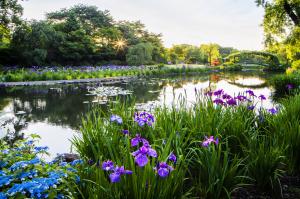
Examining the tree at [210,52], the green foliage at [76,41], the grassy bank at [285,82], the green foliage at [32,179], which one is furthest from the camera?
the tree at [210,52]

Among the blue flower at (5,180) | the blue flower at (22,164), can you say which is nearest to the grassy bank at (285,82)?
the blue flower at (22,164)

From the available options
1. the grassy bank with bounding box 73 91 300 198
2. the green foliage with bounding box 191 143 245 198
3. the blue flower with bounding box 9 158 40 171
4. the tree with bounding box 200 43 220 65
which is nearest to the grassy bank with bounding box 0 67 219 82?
the grassy bank with bounding box 73 91 300 198

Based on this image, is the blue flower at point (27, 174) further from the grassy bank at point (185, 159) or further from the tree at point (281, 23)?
the tree at point (281, 23)

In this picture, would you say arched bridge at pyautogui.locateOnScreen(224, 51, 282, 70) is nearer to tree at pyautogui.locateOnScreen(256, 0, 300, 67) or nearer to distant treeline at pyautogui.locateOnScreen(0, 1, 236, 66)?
distant treeline at pyautogui.locateOnScreen(0, 1, 236, 66)

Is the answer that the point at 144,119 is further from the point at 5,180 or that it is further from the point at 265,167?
the point at 5,180

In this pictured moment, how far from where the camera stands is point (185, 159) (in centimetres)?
234

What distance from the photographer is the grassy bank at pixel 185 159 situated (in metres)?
1.89

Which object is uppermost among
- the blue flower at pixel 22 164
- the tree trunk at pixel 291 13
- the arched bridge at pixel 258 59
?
the tree trunk at pixel 291 13

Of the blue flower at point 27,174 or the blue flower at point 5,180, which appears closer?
the blue flower at point 5,180

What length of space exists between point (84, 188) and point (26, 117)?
6.23 meters

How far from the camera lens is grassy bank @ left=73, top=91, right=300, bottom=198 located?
6.20 feet

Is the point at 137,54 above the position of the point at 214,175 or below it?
above

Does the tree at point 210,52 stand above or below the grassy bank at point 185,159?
above

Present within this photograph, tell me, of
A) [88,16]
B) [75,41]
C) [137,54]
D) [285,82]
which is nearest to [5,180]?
[285,82]
